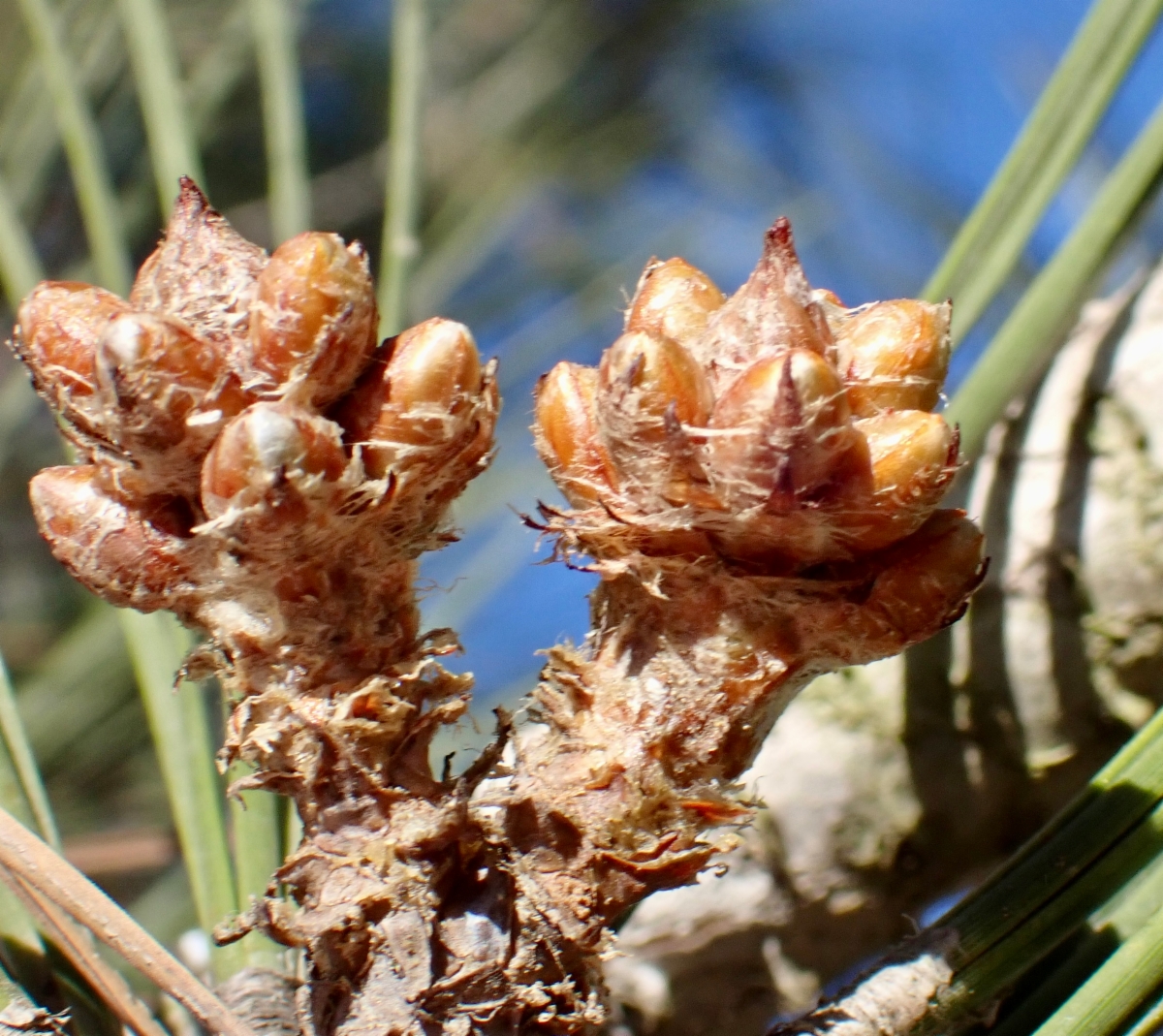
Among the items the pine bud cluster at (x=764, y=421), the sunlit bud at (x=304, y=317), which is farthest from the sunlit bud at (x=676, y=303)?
the sunlit bud at (x=304, y=317)

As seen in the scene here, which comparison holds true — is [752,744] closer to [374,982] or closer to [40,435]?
[374,982]

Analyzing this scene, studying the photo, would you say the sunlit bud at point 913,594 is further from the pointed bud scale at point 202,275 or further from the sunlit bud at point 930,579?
the pointed bud scale at point 202,275

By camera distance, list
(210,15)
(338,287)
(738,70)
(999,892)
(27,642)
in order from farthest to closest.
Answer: (738,70), (210,15), (27,642), (999,892), (338,287)

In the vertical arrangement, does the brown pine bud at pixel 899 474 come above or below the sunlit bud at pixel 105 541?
below

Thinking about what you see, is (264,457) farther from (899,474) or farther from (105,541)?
(899,474)

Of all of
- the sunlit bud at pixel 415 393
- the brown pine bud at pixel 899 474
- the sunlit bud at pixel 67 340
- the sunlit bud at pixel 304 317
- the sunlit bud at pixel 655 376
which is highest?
the sunlit bud at pixel 67 340

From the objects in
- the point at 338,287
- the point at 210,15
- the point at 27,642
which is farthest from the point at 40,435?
the point at 338,287
